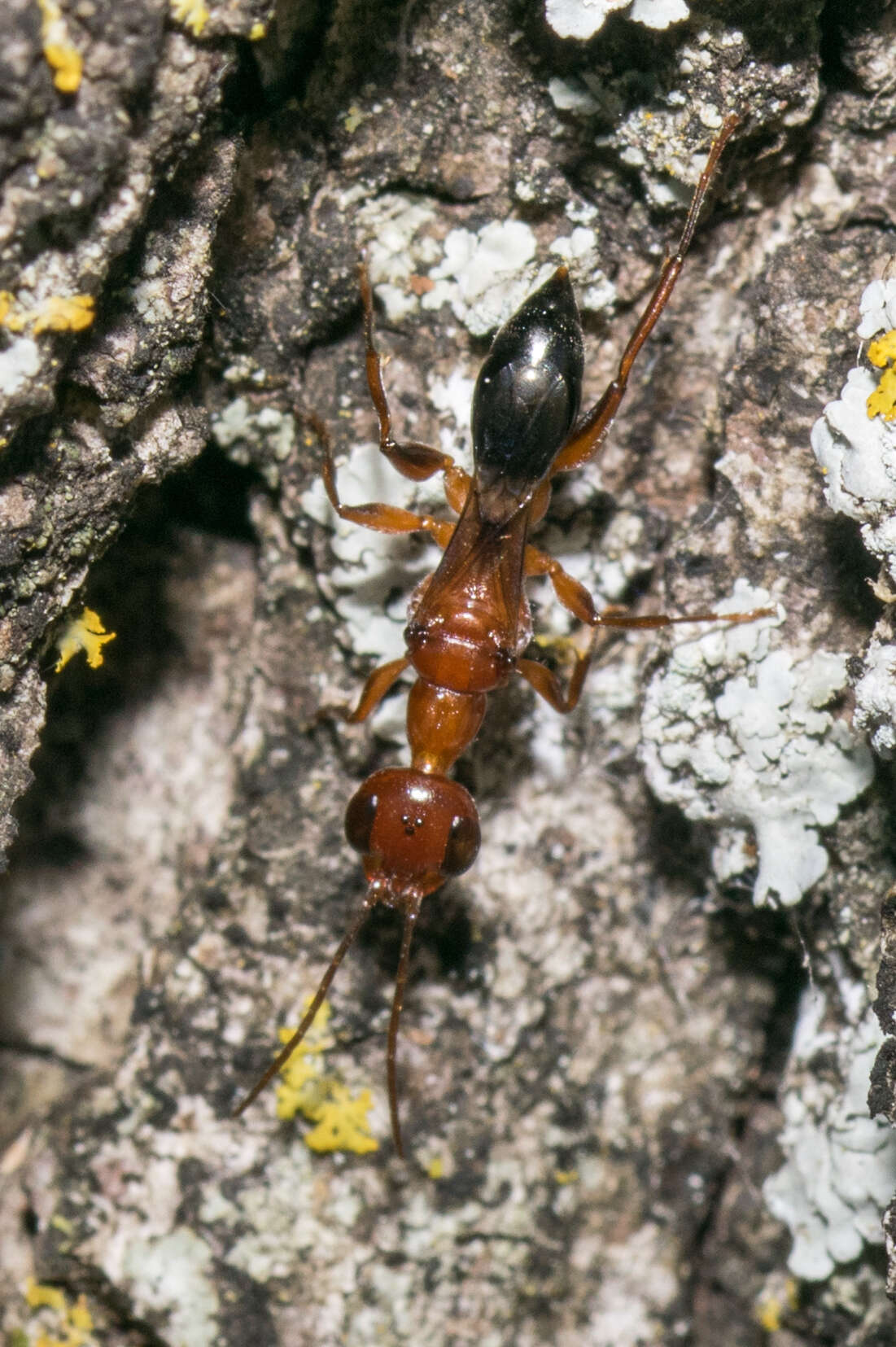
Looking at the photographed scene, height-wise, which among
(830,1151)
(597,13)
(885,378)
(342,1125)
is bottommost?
(342,1125)

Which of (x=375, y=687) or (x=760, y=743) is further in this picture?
(x=375, y=687)

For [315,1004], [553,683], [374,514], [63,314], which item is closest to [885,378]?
[553,683]

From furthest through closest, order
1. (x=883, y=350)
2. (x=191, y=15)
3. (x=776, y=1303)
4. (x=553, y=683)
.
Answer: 1. (x=776, y=1303)
2. (x=553, y=683)
3. (x=883, y=350)
4. (x=191, y=15)

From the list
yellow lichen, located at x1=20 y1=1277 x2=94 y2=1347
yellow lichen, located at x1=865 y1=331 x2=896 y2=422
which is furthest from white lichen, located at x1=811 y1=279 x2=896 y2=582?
yellow lichen, located at x1=20 y1=1277 x2=94 y2=1347

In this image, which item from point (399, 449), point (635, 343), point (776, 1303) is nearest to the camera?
point (635, 343)

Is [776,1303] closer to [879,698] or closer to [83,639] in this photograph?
[879,698]

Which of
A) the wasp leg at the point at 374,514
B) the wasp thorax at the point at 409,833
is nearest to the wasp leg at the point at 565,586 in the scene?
the wasp leg at the point at 374,514

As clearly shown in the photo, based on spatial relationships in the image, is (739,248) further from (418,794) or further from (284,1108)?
(284,1108)
